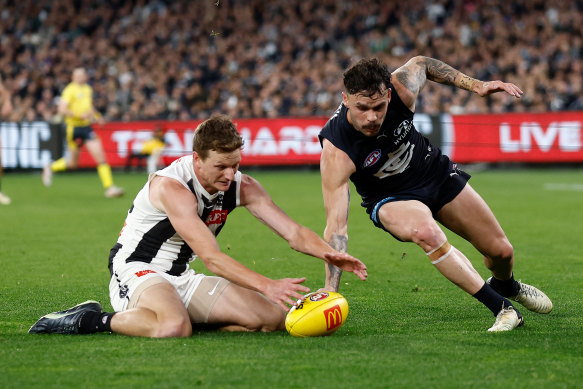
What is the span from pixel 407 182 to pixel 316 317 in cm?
148

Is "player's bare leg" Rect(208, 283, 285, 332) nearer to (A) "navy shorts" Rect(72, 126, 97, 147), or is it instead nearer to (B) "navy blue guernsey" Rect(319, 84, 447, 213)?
(B) "navy blue guernsey" Rect(319, 84, 447, 213)

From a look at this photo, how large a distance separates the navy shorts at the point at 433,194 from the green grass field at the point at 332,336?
2.48 ft

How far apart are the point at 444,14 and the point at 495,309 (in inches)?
907

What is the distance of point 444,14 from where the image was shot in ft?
91.5

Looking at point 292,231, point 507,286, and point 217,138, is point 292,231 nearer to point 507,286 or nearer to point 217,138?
point 217,138

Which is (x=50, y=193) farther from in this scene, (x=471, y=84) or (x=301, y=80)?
(x=471, y=84)

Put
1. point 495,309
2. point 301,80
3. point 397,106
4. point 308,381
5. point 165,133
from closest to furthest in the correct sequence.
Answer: point 308,381 → point 495,309 → point 397,106 → point 165,133 → point 301,80

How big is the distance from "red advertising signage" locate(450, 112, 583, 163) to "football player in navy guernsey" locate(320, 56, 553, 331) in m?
16.2

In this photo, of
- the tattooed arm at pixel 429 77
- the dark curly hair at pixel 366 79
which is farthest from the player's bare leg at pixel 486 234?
the dark curly hair at pixel 366 79

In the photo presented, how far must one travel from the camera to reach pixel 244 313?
19.2 ft

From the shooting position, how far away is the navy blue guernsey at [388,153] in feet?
20.8

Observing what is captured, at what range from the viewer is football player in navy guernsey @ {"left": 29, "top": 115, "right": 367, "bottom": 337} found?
214 inches

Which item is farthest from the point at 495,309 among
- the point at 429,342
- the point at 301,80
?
the point at 301,80

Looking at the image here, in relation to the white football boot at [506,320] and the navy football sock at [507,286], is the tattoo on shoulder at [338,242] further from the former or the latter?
the navy football sock at [507,286]
